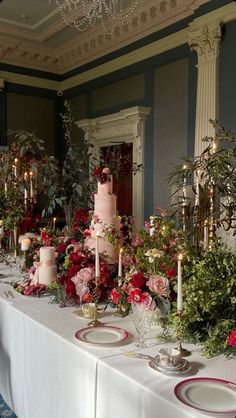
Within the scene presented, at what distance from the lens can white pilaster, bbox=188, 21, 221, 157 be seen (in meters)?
5.02

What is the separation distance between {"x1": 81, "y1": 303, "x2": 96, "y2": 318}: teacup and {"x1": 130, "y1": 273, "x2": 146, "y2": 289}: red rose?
321mm

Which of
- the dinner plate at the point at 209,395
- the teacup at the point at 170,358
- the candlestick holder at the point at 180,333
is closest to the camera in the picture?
the dinner plate at the point at 209,395

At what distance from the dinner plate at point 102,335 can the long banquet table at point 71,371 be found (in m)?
0.03

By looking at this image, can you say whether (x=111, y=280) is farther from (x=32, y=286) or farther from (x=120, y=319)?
(x=32, y=286)

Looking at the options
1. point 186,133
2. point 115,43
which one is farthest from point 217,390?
point 115,43

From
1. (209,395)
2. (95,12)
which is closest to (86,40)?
(95,12)

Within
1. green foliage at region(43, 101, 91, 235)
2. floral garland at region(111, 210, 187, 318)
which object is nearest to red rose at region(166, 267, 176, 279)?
floral garland at region(111, 210, 187, 318)

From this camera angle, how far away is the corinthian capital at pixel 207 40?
4.97m

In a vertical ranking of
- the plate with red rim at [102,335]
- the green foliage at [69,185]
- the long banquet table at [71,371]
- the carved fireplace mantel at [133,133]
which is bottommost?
the long banquet table at [71,371]

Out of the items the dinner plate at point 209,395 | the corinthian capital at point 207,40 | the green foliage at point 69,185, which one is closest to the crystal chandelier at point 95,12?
the corinthian capital at point 207,40

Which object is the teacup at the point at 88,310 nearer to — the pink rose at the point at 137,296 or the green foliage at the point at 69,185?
the pink rose at the point at 137,296

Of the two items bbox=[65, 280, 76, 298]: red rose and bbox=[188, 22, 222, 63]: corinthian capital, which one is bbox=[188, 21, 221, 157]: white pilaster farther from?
bbox=[65, 280, 76, 298]: red rose

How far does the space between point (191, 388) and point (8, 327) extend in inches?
46.1

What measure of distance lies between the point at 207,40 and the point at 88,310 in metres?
4.04
